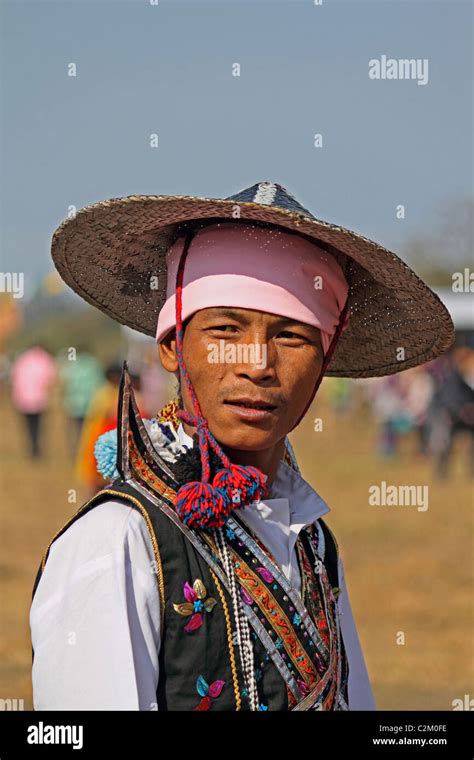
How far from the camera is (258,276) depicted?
263 cm

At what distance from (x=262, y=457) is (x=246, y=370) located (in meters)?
0.26

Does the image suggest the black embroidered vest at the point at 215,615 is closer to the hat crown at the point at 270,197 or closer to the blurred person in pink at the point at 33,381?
the hat crown at the point at 270,197

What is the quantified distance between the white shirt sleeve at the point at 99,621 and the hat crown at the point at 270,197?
0.73 metres

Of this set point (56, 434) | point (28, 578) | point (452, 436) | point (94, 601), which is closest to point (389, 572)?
point (28, 578)

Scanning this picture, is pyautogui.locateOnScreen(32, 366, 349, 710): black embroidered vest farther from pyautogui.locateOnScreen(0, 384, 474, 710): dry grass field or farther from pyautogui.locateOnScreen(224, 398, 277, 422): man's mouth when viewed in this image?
pyautogui.locateOnScreen(0, 384, 474, 710): dry grass field

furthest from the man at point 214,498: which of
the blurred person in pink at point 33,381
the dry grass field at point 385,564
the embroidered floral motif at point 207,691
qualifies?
the blurred person in pink at point 33,381

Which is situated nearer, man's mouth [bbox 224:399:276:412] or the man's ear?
man's mouth [bbox 224:399:276:412]

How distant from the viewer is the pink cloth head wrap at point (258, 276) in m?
2.62

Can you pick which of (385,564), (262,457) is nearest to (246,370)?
(262,457)

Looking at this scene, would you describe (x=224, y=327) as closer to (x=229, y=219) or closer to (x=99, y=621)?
(x=229, y=219)

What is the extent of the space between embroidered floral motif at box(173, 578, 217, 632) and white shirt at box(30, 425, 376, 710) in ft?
0.19

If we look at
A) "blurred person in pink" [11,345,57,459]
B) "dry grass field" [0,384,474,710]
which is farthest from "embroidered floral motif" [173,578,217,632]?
"blurred person in pink" [11,345,57,459]

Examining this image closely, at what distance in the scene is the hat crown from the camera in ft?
8.66
